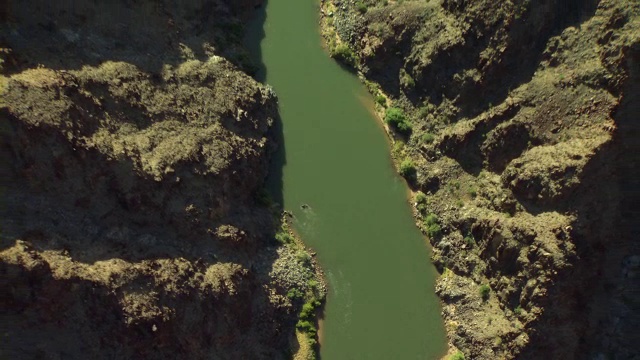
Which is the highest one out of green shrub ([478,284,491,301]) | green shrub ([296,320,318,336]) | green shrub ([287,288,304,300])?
green shrub ([287,288,304,300])

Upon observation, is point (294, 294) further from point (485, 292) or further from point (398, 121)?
point (398, 121)

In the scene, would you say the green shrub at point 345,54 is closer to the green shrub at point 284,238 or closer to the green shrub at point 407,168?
the green shrub at point 407,168

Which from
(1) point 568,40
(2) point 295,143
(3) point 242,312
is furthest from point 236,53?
(1) point 568,40

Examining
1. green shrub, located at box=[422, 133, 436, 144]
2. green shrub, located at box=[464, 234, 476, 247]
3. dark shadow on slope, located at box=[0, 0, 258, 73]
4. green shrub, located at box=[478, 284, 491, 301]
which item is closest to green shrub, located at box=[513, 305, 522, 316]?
green shrub, located at box=[478, 284, 491, 301]

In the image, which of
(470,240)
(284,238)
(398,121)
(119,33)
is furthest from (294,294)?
(119,33)

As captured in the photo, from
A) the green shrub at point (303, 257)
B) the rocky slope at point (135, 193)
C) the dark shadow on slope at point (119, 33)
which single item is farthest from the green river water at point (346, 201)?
the dark shadow on slope at point (119, 33)

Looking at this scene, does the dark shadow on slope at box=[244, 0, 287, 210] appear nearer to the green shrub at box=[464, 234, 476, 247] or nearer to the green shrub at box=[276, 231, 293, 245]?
the green shrub at box=[276, 231, 293, 245]
